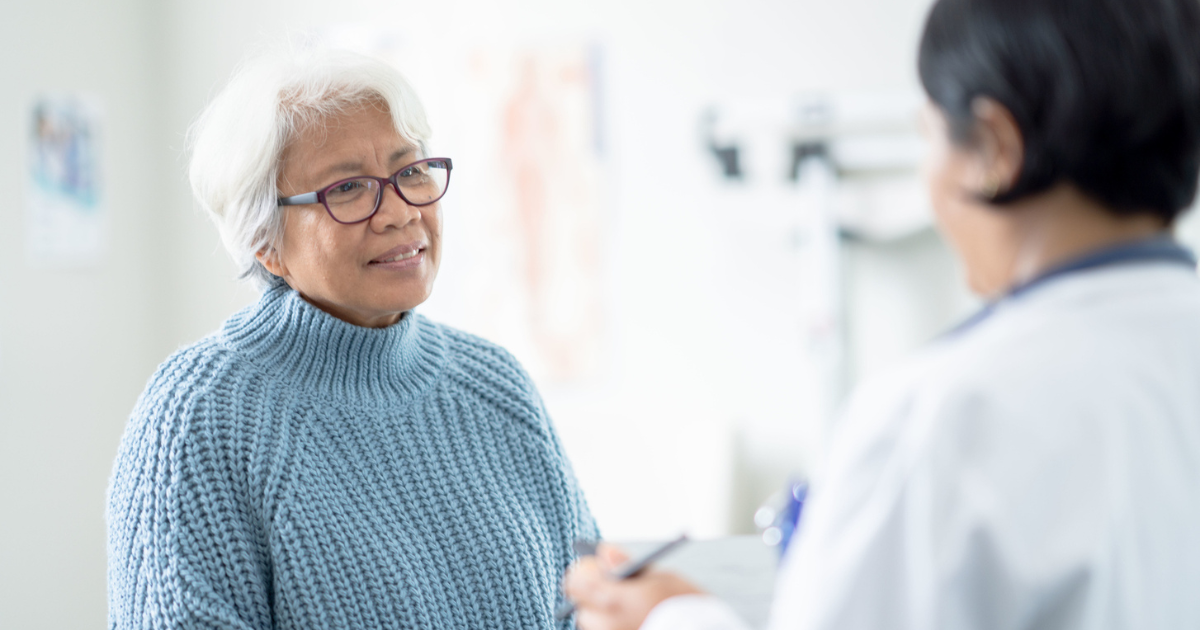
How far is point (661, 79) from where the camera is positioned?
9.20 ft

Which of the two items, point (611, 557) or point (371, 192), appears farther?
point (371, 192)

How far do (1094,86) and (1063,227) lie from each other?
8cm

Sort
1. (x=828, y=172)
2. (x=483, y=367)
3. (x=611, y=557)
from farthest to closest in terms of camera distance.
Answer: (x=828, y=172)
(x=483, y=367)
(x=611, y=557)

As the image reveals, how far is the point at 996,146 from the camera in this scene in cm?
57

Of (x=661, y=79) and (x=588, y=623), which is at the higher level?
(x=661, y=79)

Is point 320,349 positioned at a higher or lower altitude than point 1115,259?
lower

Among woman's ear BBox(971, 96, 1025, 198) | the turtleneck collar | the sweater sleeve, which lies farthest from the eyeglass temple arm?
woman's ear BBox(971, 96, 1025, 198)

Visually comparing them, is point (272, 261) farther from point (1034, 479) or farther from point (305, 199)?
point (1034, 479)

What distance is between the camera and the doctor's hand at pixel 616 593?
0.70m

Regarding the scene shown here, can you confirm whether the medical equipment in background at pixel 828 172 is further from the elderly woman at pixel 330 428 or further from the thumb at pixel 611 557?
the thumb at pixel 611 557

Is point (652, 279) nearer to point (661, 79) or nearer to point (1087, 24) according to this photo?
point (661, 79)

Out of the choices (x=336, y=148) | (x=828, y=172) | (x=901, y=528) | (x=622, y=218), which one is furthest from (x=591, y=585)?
(x=622, y=218)

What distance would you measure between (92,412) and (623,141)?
5.41ft

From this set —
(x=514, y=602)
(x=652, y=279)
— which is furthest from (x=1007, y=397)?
(x=652, y=279)
